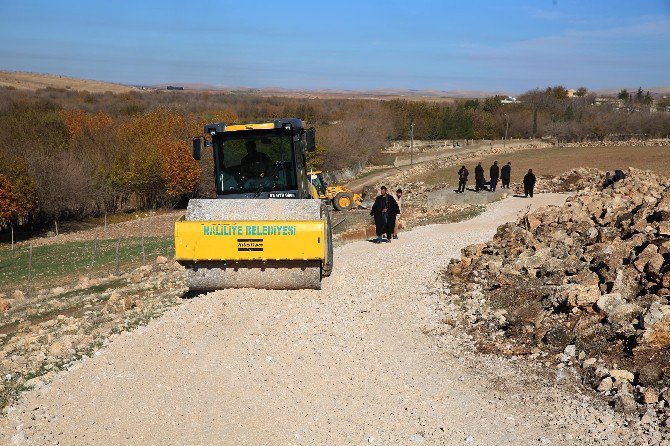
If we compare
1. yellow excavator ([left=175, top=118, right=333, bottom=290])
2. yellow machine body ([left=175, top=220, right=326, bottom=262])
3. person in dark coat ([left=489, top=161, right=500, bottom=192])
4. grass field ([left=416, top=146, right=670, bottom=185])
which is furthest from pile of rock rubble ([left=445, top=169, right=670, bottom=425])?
grass field ([left=416, top=146, right=670, bottom=185])

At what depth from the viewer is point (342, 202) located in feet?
115

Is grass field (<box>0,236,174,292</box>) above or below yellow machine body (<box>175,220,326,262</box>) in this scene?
below

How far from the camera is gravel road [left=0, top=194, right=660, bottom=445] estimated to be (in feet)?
22.9

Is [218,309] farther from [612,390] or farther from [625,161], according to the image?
[625,161]

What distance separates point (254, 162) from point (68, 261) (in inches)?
677

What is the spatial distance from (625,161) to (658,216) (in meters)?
50.7

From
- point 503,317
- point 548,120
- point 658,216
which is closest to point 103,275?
point 503,317

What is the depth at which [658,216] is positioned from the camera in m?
13.7

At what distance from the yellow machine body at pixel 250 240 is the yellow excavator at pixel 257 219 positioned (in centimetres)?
2

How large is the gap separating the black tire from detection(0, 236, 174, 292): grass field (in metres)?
8.49

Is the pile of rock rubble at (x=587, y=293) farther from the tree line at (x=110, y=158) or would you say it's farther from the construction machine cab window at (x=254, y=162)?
the tree line at (x=110, y=158)

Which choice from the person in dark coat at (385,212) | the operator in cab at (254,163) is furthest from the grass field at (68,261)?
the operator in cab at (254,163)

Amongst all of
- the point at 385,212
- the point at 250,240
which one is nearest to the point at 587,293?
the point at 250,240

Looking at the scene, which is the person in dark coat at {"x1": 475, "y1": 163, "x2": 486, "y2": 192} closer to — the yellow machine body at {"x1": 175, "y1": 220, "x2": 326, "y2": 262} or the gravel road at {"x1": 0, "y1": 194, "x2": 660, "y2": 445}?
the gravel road at {"x1": 0, "y1": 194, "x2": 660, "y2": 445}
